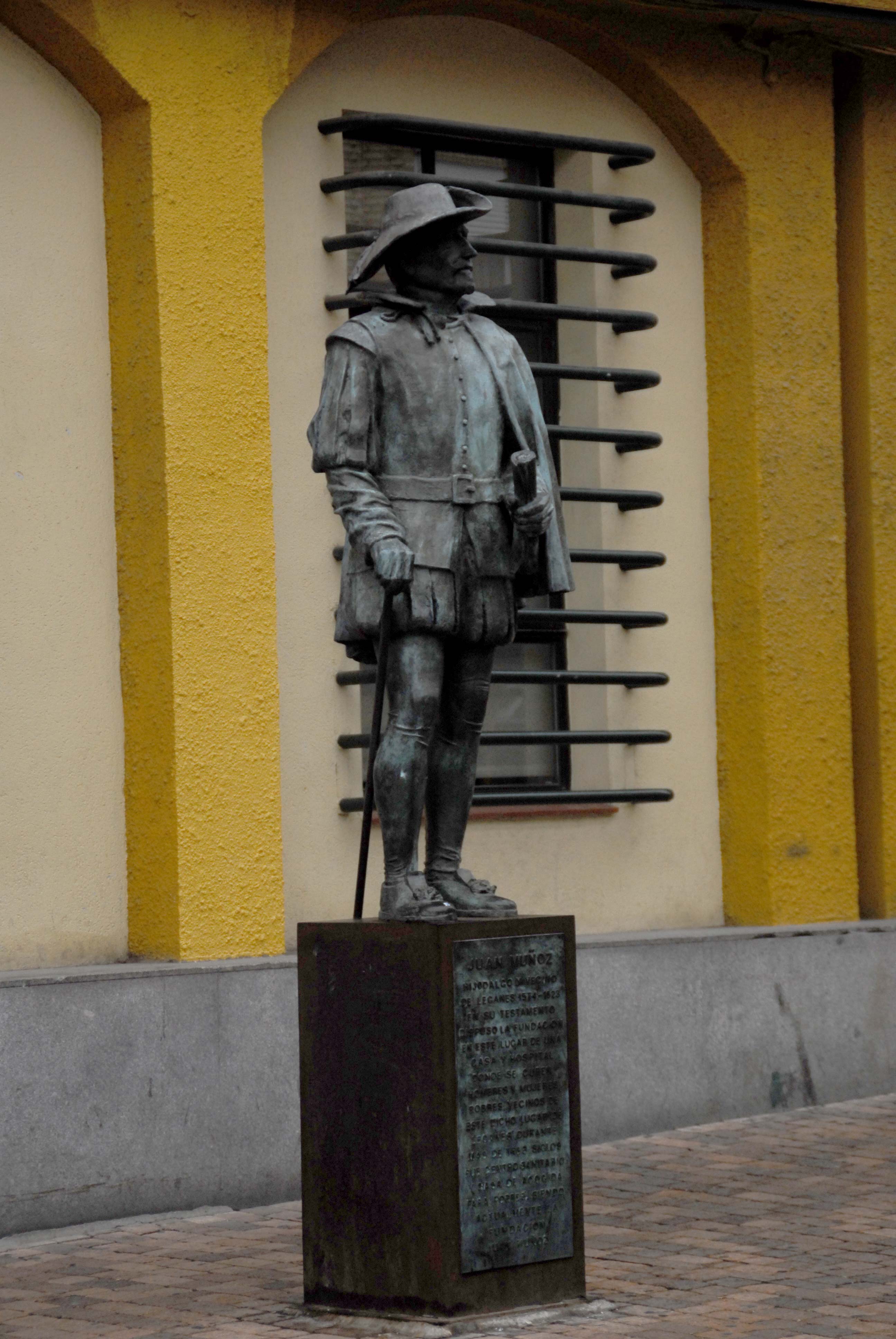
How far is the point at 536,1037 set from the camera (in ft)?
20.0

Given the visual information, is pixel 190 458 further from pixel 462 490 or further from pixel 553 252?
pixel 462 490

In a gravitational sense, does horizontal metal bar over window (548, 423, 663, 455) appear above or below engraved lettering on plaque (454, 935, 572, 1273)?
above

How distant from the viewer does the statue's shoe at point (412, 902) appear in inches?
237

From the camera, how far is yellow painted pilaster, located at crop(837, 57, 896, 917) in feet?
33.0

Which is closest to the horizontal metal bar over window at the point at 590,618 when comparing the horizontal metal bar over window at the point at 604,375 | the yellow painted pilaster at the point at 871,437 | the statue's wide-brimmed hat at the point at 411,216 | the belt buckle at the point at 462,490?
the horizontal metal bar over window at the point at 604,375

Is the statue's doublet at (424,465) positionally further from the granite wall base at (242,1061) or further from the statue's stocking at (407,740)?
the granite wall base at (242,1061)

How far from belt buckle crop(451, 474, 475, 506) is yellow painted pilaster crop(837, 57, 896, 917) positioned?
4318mm

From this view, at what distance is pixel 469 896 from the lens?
6.23 meters

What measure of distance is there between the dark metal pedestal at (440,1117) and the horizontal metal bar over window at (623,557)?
3197mm

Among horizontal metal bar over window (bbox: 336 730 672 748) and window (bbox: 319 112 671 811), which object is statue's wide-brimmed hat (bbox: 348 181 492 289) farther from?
horizontal metal bar over window (bbox: 336 730 672 748)

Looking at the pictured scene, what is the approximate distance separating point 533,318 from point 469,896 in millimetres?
3637

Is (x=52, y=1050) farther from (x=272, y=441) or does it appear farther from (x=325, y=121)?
(x=325, y=121)

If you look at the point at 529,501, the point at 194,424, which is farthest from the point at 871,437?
the point at 529,501

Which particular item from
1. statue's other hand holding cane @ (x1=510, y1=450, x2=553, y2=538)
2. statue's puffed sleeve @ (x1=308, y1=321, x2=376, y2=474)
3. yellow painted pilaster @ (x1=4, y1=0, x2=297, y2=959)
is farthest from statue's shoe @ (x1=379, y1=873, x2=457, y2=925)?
yellow painted pilaster @ (x1=4, y1=0, x2=297, y2=959)
